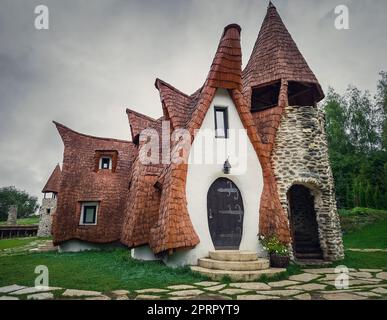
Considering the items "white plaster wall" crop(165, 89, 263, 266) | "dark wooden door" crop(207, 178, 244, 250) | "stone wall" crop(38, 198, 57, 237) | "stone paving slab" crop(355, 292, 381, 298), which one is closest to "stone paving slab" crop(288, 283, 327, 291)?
"stone paving slab" crop(355, 292, 381, 298)

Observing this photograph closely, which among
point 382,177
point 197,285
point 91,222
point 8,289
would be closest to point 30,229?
point 91,222

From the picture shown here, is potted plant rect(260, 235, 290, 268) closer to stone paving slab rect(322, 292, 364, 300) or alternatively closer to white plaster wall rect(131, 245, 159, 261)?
stone paving slab rect(322, 292, 364, 300)

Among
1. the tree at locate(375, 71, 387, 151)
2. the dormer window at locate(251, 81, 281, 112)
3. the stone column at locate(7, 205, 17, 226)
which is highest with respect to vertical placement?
the tree at locate(375, 71, 387, 151)

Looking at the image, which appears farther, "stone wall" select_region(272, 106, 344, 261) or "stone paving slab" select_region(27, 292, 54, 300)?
"stone wall" select_region(272, 106, 344, 261)

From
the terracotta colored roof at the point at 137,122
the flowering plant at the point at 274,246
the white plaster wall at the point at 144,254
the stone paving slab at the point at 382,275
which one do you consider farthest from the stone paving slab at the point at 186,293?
the terracotta colored roof at the point at 137,122

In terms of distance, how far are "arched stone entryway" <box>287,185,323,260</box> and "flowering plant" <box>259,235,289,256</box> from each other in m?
3.06

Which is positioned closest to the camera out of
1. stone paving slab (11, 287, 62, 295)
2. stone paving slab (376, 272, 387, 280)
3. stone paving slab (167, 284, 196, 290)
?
stone paving slab (11, 287, 62, 295)

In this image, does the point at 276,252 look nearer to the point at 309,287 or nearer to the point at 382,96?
the point at 309,287

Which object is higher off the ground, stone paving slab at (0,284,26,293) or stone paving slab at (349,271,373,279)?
stone paving slab at (349,271,373,279)

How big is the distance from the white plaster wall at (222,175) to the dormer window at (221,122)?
0.52 ft

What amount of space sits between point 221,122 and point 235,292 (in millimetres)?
5914

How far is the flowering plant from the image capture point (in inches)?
293

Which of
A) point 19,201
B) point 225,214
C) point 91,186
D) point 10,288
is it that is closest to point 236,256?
point 225,214

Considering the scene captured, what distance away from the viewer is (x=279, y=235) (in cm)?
806
